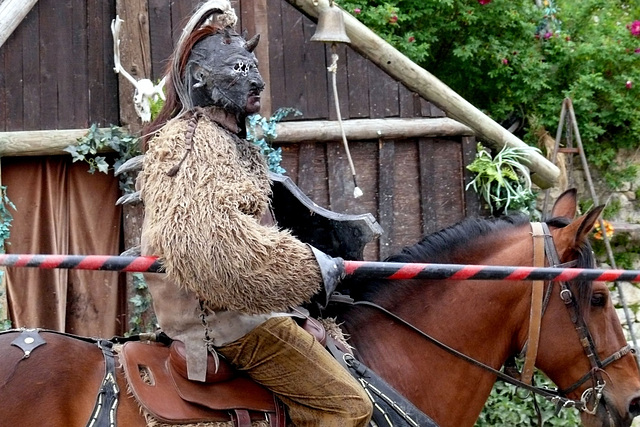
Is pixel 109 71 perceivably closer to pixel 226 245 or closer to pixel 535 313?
pixel 226 245

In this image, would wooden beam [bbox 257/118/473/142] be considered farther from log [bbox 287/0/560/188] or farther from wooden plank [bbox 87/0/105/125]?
wooden plank [bbox 87/0/105/125]

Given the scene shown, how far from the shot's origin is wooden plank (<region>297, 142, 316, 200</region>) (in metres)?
5.96

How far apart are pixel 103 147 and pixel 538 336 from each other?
3.13 meters

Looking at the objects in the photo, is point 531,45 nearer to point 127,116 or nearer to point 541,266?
point 127,116

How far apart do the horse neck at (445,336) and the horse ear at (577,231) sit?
0.54ft

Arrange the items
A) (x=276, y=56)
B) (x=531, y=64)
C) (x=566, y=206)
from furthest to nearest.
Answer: (x=531, y=64)
(x=276, y=56)
(x=566, y=206)

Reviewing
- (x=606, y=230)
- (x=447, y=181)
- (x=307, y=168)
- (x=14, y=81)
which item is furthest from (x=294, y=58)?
(x=606, y=230)

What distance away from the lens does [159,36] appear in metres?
5.57

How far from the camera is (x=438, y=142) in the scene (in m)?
6.32

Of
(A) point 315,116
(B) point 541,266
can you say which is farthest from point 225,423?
(A) point 315,116

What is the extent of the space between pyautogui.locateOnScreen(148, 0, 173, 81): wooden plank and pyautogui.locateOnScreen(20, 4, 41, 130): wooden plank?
0.73 metres

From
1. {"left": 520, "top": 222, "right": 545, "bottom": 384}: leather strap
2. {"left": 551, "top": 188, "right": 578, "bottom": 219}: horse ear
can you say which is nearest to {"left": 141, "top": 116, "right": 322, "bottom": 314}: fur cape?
{"left": 520, "top": 222, "right": 545, "bottom": 384}: leather strap

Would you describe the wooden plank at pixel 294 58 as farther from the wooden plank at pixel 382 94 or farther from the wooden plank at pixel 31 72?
the wooden plank at pixel 31 72

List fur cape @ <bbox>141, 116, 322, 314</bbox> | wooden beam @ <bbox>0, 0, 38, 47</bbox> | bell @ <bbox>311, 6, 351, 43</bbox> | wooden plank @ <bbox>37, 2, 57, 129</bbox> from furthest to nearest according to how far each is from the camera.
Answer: bell @ <bbox>311, 6, 351, 43</bbox> < wooden plank @ <bbox>37, 2, 57, 129</bbox> < wooden beam @ <bbox>0, 0, 38, 47</bbox> < fur cape @ <bbox>141, 116, 322, 314</bbox>
